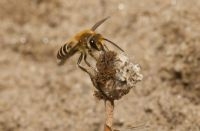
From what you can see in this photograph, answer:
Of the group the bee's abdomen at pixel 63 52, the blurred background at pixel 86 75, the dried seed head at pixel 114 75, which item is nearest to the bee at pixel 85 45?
the bee's abdomen at pixel 63 52

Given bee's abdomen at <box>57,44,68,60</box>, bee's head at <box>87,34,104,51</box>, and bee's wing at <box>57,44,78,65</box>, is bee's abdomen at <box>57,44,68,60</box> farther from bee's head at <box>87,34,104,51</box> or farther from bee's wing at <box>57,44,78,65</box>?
bee's head at <box>87,34,104,51</box>

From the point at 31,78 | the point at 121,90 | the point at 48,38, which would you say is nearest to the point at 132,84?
the point at 121,90

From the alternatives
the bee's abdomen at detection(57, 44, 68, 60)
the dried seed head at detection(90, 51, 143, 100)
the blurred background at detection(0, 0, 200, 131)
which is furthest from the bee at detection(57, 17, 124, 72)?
the blurred background at detection(0, 0, 200, 131)

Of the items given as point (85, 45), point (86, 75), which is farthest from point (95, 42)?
point (86, 75)

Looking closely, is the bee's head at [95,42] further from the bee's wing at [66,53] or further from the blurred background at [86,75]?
the blurred background at [86,75]

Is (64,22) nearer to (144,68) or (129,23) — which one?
(129,23)

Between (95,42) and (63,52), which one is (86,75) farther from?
(95,42)
